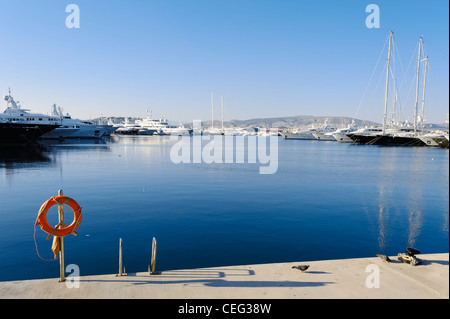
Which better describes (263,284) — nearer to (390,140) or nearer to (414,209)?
(414,209)

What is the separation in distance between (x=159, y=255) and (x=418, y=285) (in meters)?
8.91

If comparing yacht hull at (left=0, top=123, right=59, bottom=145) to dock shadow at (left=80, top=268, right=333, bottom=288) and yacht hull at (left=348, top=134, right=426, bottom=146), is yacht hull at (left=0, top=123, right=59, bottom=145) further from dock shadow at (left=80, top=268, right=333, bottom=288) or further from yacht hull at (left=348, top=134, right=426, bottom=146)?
yacht hull at (left=348, top=134, right=426, bottom=146)

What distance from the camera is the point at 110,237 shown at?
14.0 m

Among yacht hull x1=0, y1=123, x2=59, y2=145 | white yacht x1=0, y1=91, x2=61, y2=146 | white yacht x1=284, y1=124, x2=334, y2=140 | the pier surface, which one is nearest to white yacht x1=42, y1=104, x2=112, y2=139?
white yacht x1=0, y1=91, x2=61, y2=146

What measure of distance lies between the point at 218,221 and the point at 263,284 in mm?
9048

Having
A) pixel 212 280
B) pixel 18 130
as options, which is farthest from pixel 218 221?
pixel 18 130

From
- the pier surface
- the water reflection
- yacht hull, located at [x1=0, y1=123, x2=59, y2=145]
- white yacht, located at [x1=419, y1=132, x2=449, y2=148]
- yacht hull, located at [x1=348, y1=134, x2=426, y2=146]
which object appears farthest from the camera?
Answer: yacht hull, located at [x1=348, y1=134, x2=426, y2=146]

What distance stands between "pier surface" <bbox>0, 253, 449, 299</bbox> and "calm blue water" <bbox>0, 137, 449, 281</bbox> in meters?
2.48

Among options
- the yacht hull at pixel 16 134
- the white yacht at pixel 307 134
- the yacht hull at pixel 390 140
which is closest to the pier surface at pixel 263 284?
the yacht hull at pixel 16 134

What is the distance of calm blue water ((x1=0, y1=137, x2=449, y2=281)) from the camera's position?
11.9 metres

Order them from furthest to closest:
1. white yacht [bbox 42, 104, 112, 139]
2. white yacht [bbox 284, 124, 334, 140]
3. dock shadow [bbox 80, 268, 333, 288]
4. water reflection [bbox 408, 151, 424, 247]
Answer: white yacht [bbox 284, 124, 334, 140]
white yacht [bbox 42, 104, 112, 139]
water reflection [bbox 408, 151, 424, 247]
dock shadow [bbox 80, 268, 333, 288]

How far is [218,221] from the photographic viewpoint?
1691 cm
